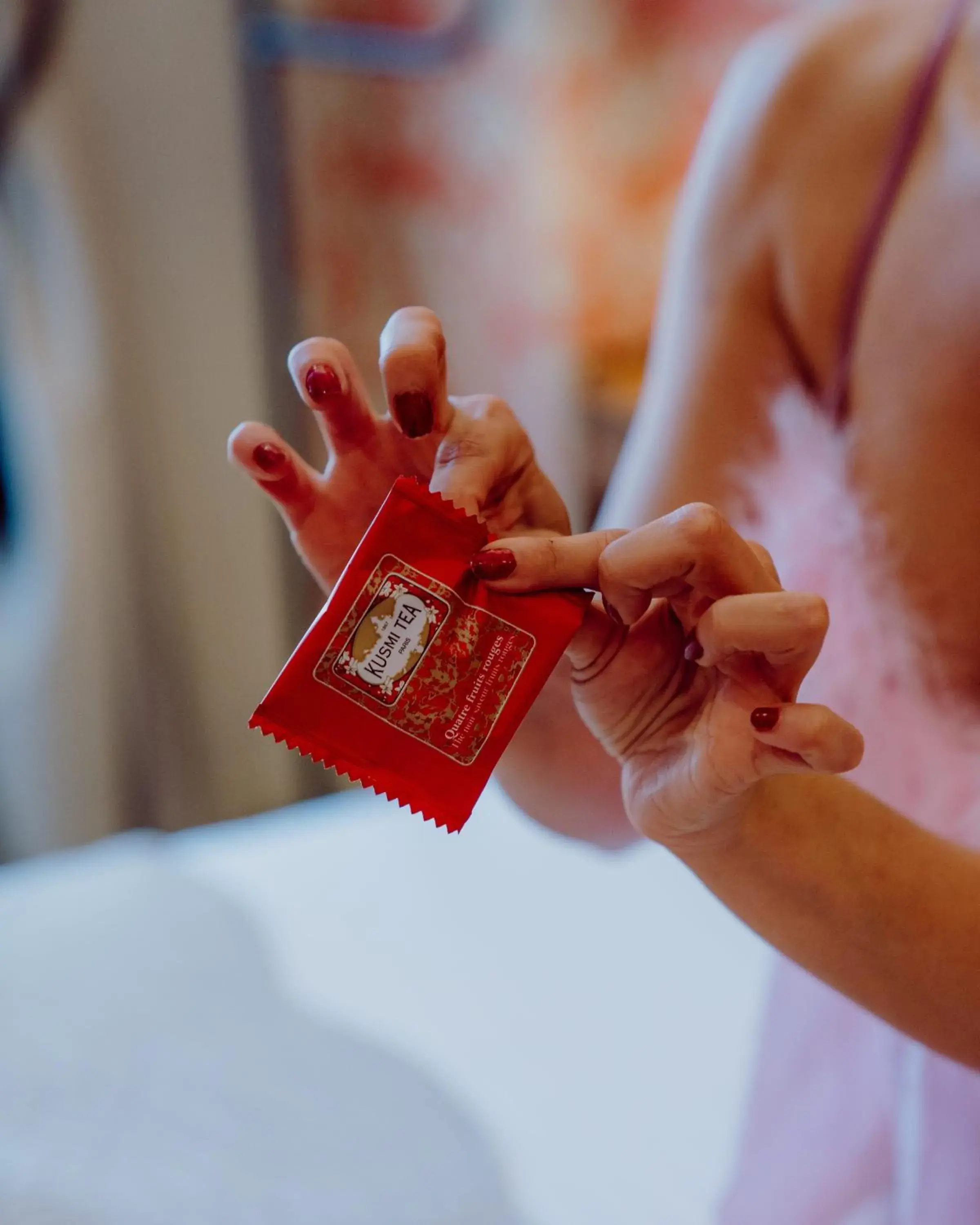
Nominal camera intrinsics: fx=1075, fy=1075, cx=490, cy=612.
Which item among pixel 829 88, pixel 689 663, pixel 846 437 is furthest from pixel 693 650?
pixel 829 88

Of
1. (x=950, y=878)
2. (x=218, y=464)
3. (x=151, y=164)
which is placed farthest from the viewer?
(x=218, y=464)

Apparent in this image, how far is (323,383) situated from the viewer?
0.45 meters

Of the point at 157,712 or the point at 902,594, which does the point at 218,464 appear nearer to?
the point at 157,712

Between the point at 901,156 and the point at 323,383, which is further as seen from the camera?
the point at 901,156

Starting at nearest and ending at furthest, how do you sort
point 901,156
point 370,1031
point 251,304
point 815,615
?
point 815,615
point 901,156
point 370,1031
point 251,304

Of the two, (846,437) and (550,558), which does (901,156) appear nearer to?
(846,437)

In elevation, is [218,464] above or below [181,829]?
above

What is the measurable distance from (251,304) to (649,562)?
116 centimetres

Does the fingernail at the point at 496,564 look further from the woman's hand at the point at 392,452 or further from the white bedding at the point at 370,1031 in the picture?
the white bedding at the point at 370,1031

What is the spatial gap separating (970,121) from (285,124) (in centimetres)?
102

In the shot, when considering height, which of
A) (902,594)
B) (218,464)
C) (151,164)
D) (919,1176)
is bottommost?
(919,1176)

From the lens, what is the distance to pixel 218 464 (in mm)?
1449

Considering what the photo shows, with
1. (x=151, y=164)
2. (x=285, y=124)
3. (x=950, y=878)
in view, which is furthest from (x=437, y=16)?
A: (x=950, y=878)

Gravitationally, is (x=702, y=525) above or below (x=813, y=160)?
below
